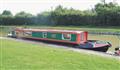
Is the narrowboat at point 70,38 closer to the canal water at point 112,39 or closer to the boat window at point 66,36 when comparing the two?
the boat window at point 66,36

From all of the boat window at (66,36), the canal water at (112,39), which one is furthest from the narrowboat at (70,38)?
the canal water at (112,39)

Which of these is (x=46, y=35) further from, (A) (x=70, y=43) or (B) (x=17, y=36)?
(B) (x=17, y=36)

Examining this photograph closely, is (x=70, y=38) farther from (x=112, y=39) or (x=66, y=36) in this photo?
(x=112, y=39)

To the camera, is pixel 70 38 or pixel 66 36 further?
pixel 66 36

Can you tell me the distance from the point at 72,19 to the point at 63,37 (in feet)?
108

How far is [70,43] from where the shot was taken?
19.9 metres

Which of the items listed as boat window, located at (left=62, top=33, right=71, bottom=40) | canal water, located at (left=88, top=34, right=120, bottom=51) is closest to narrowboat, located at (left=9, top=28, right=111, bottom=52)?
boat window, located at (left=62, top=33, right=71, bottom=40)

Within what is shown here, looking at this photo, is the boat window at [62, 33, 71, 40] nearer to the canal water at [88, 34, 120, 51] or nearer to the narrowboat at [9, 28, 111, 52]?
the narrowboat at [9, 28, 111, 52]

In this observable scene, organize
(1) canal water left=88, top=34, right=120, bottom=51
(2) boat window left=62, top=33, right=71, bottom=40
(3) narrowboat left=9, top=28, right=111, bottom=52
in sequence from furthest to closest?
(1) canal water left=88, top=34, right=120, bottom=51
(2) boat window left=62, top=33, right=71, bottom=40
(3) narrowboat left=9, top=28, right=111, bottom=52

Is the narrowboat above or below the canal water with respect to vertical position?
above

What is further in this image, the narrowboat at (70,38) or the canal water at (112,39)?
the canal water at (112,39)

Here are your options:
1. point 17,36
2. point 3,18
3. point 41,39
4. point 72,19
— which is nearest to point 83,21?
point 72,19

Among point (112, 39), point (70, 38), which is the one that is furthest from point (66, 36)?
point (112, 39)

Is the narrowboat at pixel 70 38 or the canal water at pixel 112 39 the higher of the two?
the narrowboat at pixel 70 38
